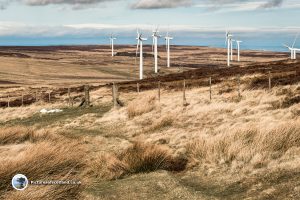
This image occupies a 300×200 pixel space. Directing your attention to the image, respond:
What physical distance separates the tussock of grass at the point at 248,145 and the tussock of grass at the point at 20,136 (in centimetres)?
641

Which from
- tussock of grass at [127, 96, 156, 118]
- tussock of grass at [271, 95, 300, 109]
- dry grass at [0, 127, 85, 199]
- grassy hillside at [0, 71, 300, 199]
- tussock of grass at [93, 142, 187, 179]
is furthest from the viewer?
tussock of grass at [127, 96, 156, 118]

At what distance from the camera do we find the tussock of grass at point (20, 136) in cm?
1686

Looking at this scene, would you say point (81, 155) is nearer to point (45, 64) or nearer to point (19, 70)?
point (19, 70)

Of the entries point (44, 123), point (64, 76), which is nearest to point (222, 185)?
point (44, 123)

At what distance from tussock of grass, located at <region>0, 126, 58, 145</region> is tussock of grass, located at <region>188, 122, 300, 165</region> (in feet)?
21.0

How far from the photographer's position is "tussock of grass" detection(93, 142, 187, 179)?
11203 millimetres

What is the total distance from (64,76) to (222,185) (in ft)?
402

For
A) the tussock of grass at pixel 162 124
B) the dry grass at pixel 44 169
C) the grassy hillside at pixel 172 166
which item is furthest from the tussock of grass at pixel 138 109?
the dry grass at pixel 44 169

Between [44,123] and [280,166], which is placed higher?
[280,166]

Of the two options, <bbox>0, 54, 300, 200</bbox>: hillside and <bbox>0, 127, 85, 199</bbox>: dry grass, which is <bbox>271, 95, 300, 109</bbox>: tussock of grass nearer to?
<bbox>0, 54, 300, 200</bbox>: hillside

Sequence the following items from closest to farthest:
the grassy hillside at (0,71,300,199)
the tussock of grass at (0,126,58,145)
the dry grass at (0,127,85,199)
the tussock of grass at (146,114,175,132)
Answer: the dry grass at (0,127,85,199), the grassy hillside at (0,71,300,199), the tussock of grass at (0,126,58,145), the tussock of grass at (146,114,175,132)

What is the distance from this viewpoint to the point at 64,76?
130m

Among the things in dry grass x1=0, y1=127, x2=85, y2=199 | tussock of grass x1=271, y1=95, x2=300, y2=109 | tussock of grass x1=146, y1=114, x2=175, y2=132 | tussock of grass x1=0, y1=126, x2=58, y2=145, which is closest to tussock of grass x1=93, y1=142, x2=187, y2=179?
dry grass x1=0, y1=127, x2=85, y2=199

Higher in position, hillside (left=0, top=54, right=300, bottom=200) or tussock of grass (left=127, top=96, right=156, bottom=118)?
hillside (left=0, top=54, right=300, bottom=200)
